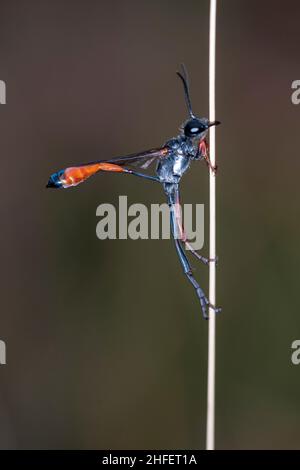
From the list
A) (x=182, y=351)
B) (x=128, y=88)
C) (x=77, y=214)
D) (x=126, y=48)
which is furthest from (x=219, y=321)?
(x=126, y=48)

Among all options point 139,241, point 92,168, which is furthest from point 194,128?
point 139,241

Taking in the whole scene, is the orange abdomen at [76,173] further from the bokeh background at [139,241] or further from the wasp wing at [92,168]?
the bokeh background at [139,241]

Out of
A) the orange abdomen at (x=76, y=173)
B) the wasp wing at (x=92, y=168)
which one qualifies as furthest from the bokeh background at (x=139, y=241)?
the orange abdomen at (x=76, y=173)

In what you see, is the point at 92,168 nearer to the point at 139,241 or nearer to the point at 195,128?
the point at 195,128

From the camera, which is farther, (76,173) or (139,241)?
(139,241)
